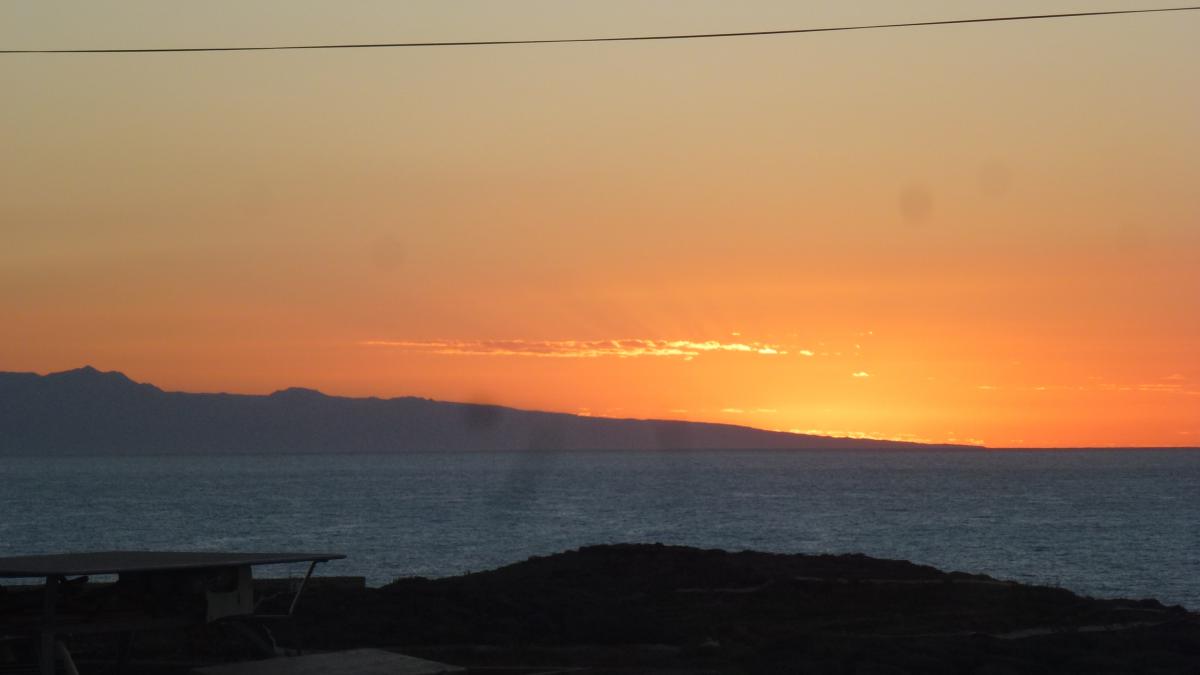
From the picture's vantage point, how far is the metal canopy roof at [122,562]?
1067cm

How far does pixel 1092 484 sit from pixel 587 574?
147625 millimetres

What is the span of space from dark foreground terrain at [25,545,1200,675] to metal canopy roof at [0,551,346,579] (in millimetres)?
3457

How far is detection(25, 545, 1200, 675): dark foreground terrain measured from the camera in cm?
1516

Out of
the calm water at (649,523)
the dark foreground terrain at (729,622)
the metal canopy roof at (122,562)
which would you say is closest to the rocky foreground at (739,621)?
the dark foreground terrain at (729,622)

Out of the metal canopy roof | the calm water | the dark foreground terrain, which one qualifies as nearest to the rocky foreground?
the dark foreground terrain

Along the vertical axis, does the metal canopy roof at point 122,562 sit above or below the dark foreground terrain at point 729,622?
above

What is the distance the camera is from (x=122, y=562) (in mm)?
11312

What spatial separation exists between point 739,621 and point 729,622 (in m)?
0.42

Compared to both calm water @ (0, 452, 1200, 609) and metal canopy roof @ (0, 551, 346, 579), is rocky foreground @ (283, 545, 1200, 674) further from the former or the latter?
calm water @ (0, 452, 1200, 609)

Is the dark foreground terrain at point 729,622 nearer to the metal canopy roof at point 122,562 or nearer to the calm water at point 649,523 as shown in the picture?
the metal canopy roof at point 122,562

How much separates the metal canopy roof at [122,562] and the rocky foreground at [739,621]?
12.7 feet

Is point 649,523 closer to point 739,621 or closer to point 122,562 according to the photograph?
point 739,621

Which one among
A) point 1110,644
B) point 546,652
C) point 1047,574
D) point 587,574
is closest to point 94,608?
point 546,652

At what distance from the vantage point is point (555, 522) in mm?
90688
